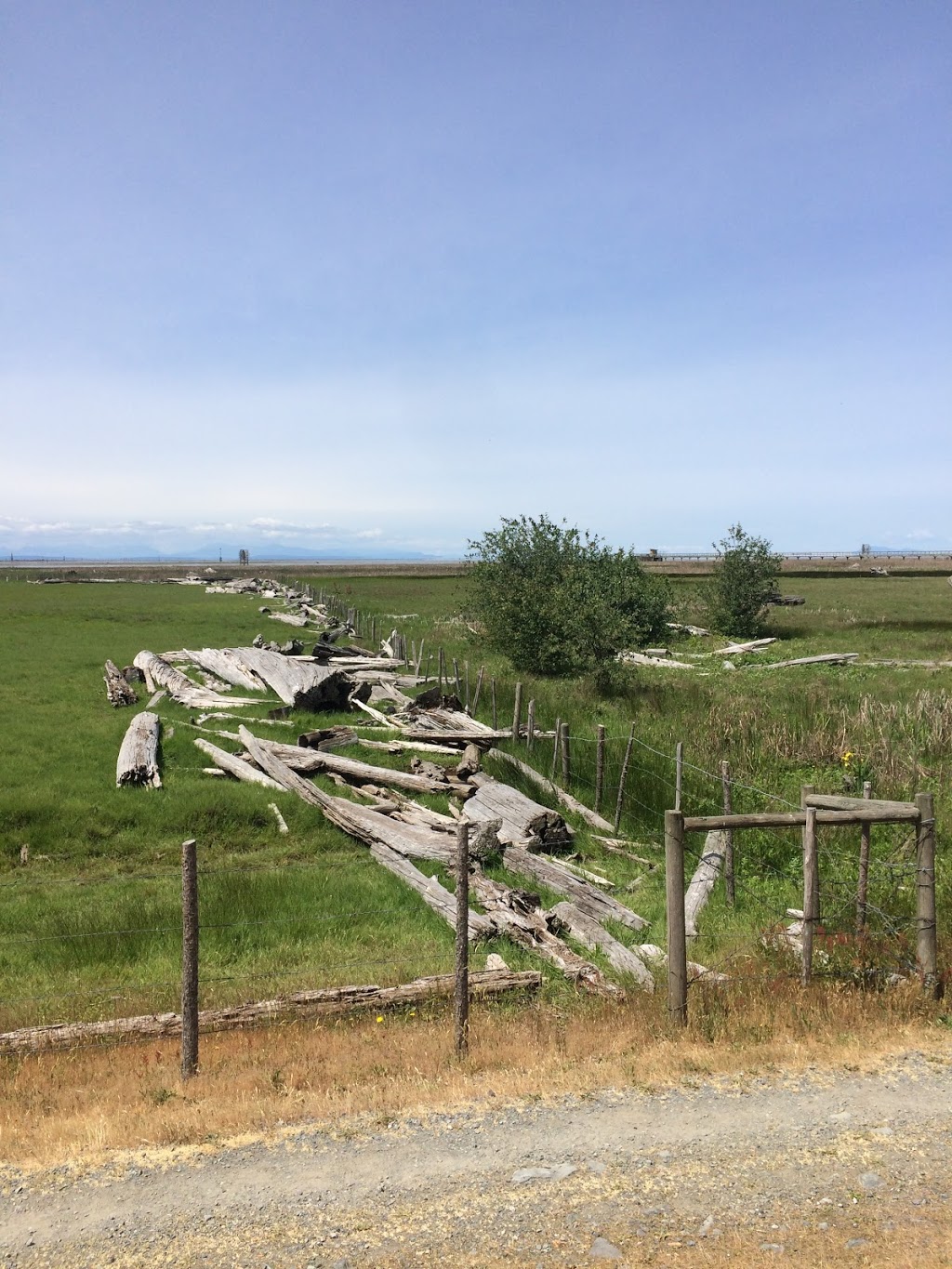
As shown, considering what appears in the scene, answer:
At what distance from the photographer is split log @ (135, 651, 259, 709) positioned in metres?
26.8

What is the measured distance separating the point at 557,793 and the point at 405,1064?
11641 millimetres

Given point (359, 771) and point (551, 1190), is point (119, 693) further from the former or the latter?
point (551, 1190)

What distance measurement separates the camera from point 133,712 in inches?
1024

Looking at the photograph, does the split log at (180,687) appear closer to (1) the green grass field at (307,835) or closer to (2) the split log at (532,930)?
(1) the green grass field at (307,835)

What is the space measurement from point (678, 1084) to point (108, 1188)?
4.87m

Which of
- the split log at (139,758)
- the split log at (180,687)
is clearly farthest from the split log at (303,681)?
the split log at (139,758)

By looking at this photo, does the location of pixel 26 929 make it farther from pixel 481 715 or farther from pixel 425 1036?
pixel 481 715

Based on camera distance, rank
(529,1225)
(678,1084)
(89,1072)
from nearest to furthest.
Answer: (529,1225)
(678,1084)
(89,1072)

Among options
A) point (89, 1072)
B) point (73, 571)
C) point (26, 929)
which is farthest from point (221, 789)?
point (73, 571)

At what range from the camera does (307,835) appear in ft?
57.3

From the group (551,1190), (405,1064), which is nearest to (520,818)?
(405,1064)

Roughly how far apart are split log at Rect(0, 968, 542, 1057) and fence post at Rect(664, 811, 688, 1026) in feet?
6.73

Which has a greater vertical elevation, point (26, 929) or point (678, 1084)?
point (678, 1084)

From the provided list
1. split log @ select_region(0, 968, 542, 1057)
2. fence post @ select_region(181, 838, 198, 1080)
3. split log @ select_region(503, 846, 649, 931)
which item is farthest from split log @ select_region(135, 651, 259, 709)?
fence post @ select_region(181, 838, 198, 1080)
